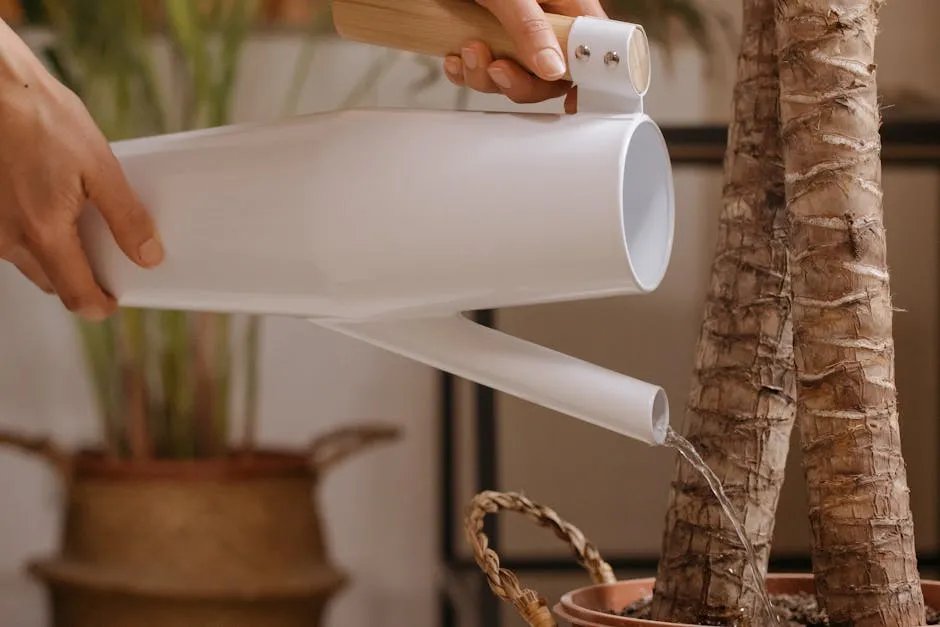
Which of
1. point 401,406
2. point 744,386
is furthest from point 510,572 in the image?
point 401,406

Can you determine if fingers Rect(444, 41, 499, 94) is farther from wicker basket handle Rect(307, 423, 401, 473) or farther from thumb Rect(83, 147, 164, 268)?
wicker basket handle Rect(307, 423, 401, 473)

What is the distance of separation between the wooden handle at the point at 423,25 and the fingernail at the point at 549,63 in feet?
0.06

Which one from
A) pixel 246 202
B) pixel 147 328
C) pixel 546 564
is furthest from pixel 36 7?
pixel 246 202

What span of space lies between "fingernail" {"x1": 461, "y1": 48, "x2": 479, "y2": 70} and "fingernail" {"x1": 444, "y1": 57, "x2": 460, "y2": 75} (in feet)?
0.04

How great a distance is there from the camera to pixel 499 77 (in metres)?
0.62

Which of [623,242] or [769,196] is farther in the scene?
[769,196]

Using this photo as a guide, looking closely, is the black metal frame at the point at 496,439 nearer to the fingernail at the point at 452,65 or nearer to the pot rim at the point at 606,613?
the pot rim at the point at 606,613

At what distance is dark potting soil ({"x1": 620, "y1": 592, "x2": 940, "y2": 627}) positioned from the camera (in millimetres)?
712

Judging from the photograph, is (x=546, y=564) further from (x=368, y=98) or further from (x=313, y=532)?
(x=368, y=98)

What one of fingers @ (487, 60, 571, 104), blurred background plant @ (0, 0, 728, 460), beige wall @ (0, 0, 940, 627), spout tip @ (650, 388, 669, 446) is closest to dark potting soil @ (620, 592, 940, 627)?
spout tip @ (650, 388, 669, 446)

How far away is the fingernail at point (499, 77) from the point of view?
617 mm

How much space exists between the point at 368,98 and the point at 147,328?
1.57ft

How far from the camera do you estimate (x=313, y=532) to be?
146 centimetres

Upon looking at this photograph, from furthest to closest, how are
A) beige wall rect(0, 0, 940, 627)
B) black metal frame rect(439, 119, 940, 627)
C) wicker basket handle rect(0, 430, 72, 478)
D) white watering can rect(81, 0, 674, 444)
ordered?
beige wall rect(0, 0, 940, 627) < wicker basket handle rect(0, 430, 72, 478) < black metal frame rect(439, 119, 940, 627) < white watering can rect(81, 0, 674, 444)
